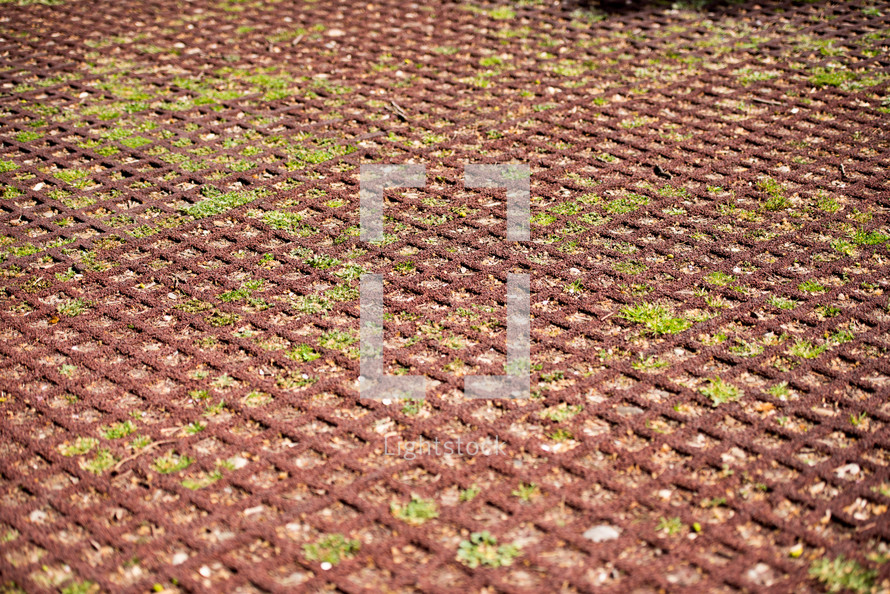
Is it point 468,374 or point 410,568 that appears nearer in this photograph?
point 410,568

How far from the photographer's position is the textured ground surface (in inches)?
102

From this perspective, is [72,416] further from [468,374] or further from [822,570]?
[822,570]


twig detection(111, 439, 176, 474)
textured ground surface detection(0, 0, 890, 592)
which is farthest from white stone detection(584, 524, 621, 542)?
twig detection(111, 439, 176, 474)

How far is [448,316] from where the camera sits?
3641 millimetres

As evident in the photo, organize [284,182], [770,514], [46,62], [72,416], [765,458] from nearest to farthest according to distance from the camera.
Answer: [770,514]
[765,458]
[72,416]
[284,182]
[46,62]

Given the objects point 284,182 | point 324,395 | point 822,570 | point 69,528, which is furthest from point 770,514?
point 284,182

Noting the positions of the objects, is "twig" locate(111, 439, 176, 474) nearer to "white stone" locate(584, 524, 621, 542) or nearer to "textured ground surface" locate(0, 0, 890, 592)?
"textured ground surface" locate(0, 0, 890, 592)

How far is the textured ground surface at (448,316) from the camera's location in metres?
2.60

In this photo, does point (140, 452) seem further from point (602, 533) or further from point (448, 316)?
point (602, 533)

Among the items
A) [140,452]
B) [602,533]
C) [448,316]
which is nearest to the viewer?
[602,533]

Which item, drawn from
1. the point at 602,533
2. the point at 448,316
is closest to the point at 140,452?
the point at 448,316

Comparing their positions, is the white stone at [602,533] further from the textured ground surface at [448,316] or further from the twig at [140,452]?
the twig at [140,452]

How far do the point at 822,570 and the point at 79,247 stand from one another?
3.56 m

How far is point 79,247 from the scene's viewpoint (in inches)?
162
